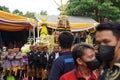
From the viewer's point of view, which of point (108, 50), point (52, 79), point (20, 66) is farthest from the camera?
point (20, 66)

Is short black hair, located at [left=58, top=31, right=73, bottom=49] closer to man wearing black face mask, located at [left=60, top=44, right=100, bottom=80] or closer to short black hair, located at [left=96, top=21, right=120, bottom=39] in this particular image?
man wearing black face mask, located at [left=60, top=44, right=100, bottom=80]

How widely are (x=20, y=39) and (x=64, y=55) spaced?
1206 cm

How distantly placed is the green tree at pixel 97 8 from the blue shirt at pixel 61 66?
77.7ft

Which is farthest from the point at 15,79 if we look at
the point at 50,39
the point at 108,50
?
the point at 108,50

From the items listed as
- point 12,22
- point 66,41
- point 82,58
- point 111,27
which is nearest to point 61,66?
point 66,41

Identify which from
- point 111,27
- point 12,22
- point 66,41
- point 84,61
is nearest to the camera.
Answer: point 111,27

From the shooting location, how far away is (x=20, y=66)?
1248 centimetres

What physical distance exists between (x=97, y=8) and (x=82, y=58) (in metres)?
26.1

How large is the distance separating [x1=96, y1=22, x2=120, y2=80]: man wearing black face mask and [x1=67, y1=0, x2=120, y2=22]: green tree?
25807mm

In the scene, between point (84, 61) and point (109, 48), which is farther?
point (84, 61)

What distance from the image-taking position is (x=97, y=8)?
30.3 metres

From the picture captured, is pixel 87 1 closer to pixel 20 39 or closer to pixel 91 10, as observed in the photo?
pixel 91 10

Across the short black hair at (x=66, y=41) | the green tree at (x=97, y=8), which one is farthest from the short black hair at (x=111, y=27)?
the green tree at (x=97, y=8)

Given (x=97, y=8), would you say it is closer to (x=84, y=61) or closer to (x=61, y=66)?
(x=61, y=66)
